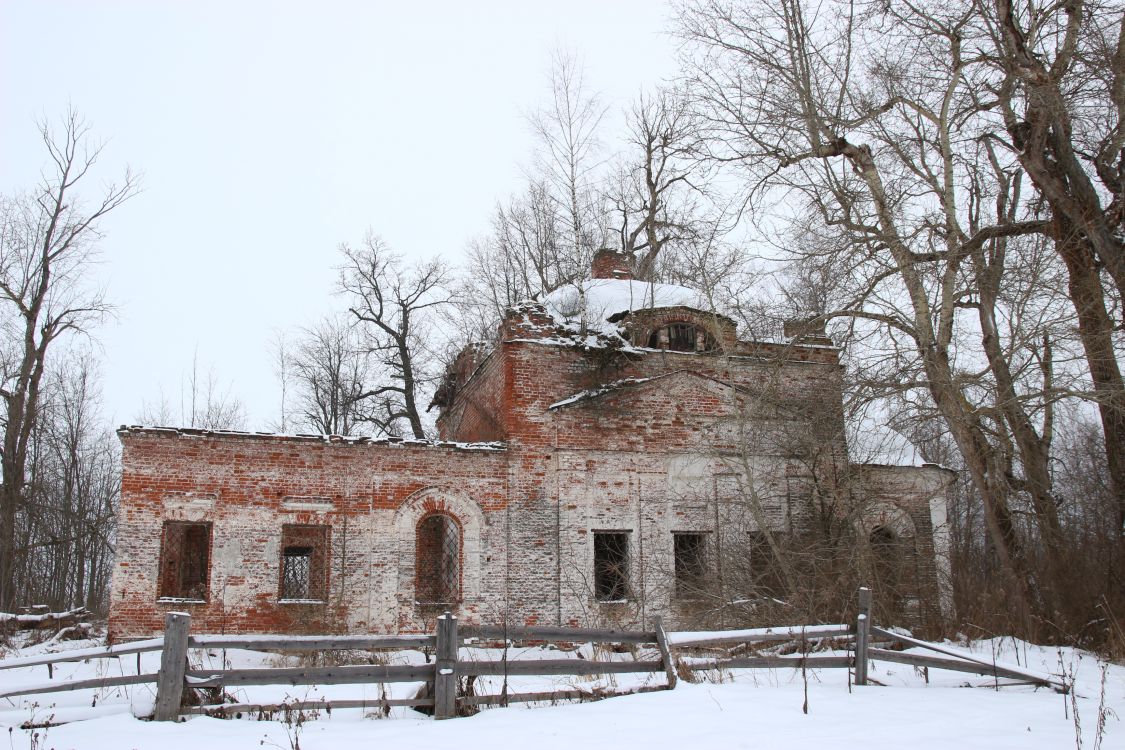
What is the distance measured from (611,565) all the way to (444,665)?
9.38m

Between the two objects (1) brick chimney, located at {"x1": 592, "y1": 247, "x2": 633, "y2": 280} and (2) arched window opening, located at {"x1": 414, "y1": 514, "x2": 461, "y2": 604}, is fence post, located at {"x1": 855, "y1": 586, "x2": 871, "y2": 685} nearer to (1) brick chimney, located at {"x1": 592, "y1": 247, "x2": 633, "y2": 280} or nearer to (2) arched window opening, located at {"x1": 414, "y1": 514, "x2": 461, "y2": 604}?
(2) arched window opening, located at {"x1": 414, "y1": 514, "x2": 461, "y2": 604}

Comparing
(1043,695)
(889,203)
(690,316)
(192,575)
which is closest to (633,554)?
(690,316)

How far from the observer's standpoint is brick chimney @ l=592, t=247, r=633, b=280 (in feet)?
75.7

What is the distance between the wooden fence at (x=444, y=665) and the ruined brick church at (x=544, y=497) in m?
4.86

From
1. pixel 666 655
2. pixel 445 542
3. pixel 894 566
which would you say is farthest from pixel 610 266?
pixel 666 655

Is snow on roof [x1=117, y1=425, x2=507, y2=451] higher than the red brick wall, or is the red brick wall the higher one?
snow on roof [x1=117, y1=425, x2=507, y2=451]

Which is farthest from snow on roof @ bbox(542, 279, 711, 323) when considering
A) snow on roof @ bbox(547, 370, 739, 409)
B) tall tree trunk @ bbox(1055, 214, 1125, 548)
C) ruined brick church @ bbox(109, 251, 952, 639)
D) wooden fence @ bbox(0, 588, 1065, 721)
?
wooden fence @ bbox(0, 588, 1065, 721)

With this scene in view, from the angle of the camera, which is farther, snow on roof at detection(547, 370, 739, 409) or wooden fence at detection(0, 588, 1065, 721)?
snow on roof at detection(547, 370, 739, 409)

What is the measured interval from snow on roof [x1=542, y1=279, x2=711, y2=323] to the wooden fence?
34.7ft

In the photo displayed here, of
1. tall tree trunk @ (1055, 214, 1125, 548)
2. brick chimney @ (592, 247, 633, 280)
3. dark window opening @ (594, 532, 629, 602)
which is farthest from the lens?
brick chimney @ (592, 247, 633, 280)

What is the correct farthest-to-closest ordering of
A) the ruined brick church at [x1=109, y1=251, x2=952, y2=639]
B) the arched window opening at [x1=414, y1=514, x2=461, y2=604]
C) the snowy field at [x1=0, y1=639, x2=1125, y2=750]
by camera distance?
the arched window opening at [x1=414, y1=514, x2=461, y2=604]
the ruined brick church at [x1=109, y1=251, x2=952, y2=639]
the snowy field at [x1=0, y1=639, x2=1125, y2=750]

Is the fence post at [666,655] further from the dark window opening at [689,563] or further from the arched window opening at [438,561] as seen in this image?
the arched window opening at [438,561]

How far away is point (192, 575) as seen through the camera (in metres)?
19.9

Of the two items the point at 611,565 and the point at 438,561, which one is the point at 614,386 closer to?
the point at 611,565
